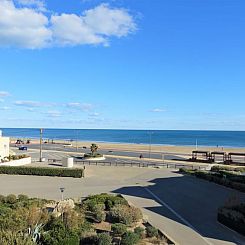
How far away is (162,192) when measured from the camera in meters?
30.7

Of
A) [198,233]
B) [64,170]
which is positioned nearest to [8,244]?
[198,233]

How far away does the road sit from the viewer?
61.2ft

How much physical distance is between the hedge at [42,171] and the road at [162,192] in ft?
4.14

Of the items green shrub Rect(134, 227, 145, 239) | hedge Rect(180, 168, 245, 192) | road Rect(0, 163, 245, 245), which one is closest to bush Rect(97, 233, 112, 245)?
green shrub Rect(134, 227, 145, 239)

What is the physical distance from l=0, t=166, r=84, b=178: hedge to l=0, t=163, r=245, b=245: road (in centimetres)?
126

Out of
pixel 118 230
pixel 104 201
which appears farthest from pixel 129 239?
pixel 104 201

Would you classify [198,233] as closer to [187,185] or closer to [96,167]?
[187,185]

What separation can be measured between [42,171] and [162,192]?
1438 cm

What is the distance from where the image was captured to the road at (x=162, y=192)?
61.2 feet

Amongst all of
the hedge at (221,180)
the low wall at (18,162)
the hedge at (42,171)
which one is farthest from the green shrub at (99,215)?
the low wall at (18,162)

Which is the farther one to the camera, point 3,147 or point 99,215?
point 3,147

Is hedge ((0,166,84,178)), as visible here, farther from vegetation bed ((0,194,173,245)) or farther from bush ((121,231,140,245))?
bush ((121,231,140,245))

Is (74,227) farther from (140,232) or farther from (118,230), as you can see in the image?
(140,232)

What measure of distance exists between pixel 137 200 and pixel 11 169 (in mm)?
18315
